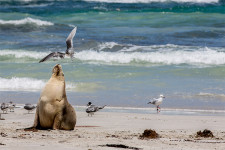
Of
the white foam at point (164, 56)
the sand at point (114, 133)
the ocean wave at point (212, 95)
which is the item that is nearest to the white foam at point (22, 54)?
the white foam at point (164, 56)

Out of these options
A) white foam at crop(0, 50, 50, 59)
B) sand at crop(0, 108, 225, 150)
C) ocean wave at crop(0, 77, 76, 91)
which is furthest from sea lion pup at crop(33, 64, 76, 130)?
white foam at crop(0, 50, 50, 59)

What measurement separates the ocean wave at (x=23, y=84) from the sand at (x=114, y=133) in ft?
12.9

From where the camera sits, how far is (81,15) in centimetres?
3778

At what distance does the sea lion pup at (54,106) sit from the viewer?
7.24 m

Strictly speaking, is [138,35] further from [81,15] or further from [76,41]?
[81,15]

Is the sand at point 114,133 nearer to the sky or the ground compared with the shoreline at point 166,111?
nearer to the sky

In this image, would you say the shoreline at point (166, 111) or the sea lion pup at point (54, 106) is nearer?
the sea lion pup at point (54, 106)

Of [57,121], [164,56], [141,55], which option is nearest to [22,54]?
[141,55]

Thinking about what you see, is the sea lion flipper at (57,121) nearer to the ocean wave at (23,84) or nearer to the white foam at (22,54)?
the ocean wave at (23,84)

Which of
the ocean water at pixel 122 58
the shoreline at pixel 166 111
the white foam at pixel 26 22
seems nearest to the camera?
the shoreline at pixel 166 111

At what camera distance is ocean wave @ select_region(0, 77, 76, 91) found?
564 inches

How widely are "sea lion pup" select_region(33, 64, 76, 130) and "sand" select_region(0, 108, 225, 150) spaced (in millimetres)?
187

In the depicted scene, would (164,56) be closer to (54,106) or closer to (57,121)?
(57,121)

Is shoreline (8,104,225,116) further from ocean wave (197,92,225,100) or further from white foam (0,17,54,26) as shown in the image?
white foam (0,17,54,26)
